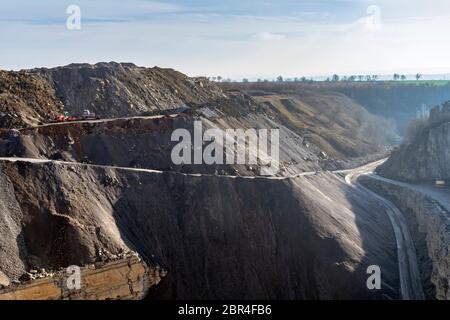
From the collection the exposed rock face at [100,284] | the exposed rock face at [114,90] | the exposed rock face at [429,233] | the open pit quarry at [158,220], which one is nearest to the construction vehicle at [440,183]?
the exposed rock face at [429,233]

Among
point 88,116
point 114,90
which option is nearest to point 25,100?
point 88,116

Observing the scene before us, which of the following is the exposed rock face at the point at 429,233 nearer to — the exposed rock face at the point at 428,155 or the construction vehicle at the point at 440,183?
the construction vehicle at the point at 440,183

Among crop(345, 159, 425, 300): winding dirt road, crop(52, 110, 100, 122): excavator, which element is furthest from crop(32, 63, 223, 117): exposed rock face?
crop(345, 159, 425, 300): winding dirt road

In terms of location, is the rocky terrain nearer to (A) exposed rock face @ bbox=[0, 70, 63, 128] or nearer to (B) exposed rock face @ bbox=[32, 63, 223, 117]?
(B) exposed rock face @ bbox=[32, 63, 223, 117]

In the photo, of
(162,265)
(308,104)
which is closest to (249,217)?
(162,265)

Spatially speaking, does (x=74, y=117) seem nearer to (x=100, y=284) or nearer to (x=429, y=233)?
(x=100, y=284)
